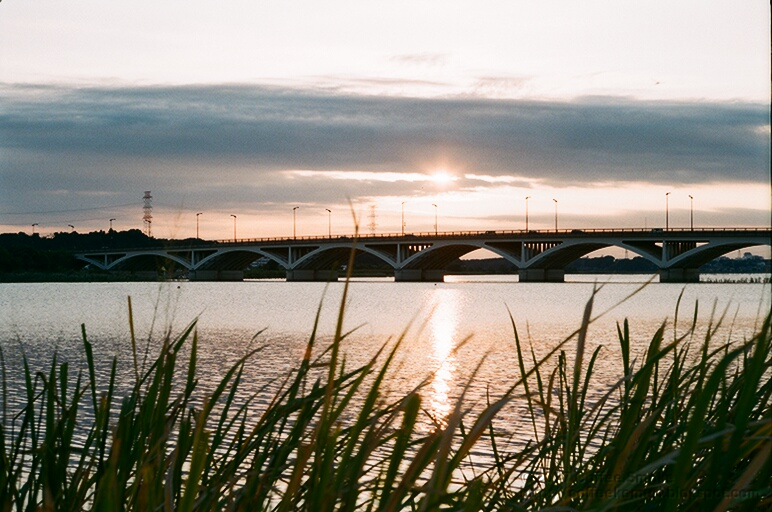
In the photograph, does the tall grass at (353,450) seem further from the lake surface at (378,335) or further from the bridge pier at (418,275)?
the bridge pier at (418,275)

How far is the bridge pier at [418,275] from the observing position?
9707 cm

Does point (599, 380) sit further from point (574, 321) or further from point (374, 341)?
point (574, 321)

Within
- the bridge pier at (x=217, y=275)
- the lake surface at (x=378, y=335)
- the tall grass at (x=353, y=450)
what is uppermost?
the tall grass at (x=353, y=450)

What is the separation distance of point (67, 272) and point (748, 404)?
97.9 m

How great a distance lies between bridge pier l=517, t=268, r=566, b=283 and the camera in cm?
9050

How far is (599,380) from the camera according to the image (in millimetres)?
15234

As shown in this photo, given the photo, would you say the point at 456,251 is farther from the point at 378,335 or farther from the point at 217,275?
the point at 378,335

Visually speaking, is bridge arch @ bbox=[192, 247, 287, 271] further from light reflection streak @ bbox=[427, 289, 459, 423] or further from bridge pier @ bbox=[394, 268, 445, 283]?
light reflection streak @ bbox=[427, 289, 459, 423]

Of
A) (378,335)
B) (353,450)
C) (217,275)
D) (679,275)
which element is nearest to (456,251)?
(679,275)

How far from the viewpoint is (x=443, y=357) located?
19.8 meters

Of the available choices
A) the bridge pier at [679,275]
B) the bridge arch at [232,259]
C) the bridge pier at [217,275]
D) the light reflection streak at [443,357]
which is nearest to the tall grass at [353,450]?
the light reflection streak at [443,357]

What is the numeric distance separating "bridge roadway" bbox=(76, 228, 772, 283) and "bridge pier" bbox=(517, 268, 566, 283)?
94 millimetres

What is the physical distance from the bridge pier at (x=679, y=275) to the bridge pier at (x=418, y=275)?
84.3 feet

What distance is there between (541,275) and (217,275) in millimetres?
39232
